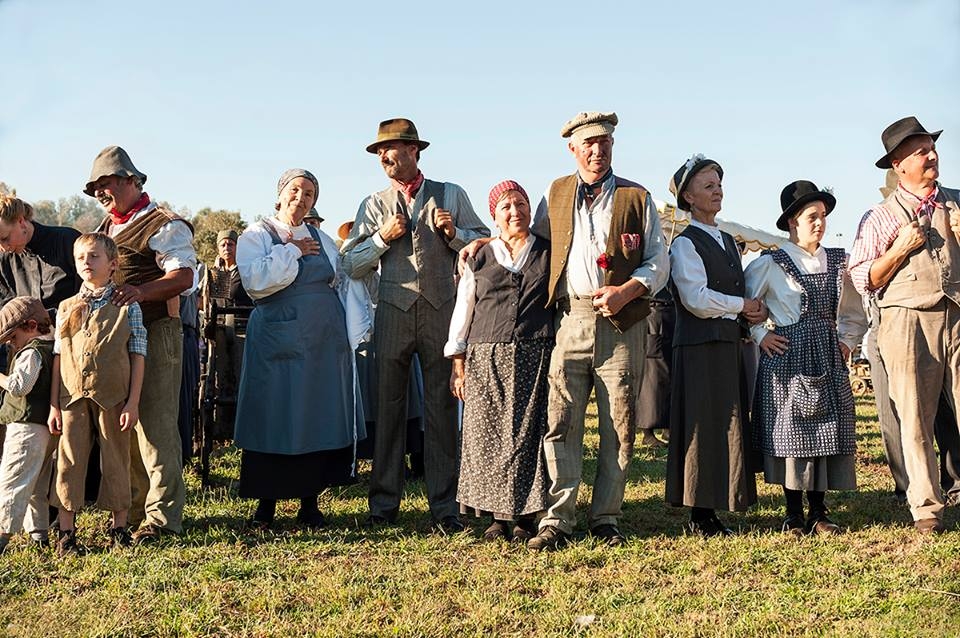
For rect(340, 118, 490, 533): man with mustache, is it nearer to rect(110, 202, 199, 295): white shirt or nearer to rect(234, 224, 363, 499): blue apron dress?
rect(234, 224, 363, 499): blue apron dress

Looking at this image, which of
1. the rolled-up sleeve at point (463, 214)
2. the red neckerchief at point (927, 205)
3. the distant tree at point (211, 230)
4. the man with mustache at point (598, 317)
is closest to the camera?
the man with mustache at point (598, 317)

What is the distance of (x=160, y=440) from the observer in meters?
5.41

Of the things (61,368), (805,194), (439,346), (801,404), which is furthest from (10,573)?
(805,194)

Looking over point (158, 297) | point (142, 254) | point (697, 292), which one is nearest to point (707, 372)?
point (697, 292)

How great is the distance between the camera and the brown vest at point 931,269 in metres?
5.24

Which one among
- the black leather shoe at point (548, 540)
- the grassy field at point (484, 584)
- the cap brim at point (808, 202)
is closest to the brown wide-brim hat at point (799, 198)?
the cap brim at point (808, 202)

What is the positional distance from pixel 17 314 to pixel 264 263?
52.2 inches

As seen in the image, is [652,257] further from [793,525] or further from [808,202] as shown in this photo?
[793,525]

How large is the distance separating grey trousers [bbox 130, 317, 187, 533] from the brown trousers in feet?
0.62

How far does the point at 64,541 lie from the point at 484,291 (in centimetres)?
253

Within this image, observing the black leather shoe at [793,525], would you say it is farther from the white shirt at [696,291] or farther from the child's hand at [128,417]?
the child's hand at [128,417]

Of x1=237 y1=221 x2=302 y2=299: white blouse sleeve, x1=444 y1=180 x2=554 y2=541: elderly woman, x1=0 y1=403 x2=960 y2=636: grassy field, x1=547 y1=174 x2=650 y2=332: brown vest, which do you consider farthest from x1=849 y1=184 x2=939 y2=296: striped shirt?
x1=237 y1=221 x2=302 y2=299: white blouse sleeve

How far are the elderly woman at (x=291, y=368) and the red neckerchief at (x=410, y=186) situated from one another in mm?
481

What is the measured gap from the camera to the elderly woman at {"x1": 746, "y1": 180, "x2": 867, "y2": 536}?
526 centimetres
